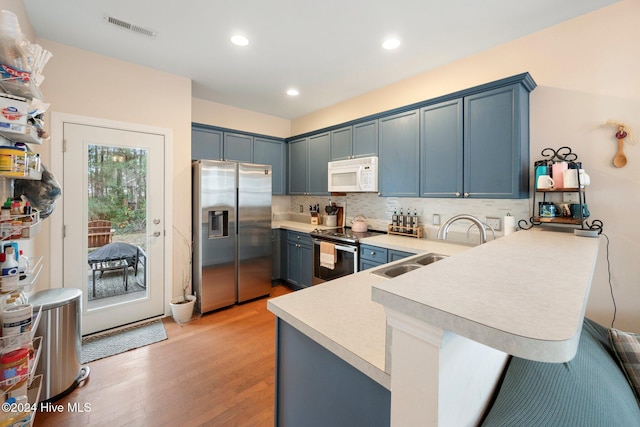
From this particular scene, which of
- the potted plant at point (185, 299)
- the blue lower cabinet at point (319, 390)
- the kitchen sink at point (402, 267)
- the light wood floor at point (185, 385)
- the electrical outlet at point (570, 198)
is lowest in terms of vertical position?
the light wood floor at point (185, 385)

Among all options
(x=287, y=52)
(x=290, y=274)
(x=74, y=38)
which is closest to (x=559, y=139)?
(x=287, y=52)

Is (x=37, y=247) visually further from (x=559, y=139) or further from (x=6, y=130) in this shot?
(x=559, y=139)

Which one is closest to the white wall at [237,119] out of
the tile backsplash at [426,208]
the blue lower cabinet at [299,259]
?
the tile backsplash at [426,208]

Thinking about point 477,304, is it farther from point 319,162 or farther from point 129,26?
point 319,162

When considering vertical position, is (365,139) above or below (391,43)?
below

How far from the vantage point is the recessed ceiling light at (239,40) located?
7.89 feet

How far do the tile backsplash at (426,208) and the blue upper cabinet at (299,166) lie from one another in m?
0.31

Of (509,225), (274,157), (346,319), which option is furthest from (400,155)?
(346,319)

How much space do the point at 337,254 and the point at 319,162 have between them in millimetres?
1555

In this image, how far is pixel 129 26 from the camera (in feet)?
7.45

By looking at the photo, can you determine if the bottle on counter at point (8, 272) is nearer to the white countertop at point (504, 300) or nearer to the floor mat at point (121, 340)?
the floor mat at point (121, 340)

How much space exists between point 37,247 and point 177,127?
1.78m

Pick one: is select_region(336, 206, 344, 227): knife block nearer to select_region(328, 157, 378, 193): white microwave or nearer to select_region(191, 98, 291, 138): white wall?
select_region(328, 157, 378, 193): white microwave

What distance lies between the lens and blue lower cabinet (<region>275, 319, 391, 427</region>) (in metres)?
0.83
